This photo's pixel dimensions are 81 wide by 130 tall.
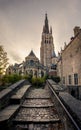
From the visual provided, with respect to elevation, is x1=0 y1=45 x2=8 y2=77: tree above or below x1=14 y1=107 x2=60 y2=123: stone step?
above

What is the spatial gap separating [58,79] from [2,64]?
533 inches

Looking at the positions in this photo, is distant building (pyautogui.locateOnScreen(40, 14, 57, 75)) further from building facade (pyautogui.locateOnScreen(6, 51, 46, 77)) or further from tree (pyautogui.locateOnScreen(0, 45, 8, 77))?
tree (pyautogui.locateOnScreen(0, 45, 8, 77))

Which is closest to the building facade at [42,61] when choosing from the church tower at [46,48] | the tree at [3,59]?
the church tower at [46,48]

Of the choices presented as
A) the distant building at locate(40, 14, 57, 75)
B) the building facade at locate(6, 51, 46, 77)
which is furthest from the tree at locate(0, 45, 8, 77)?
the distant building at locate(40, 14, 57, 75)

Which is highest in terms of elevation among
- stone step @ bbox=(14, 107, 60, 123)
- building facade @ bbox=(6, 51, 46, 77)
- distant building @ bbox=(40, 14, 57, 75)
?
distant building @ bbox=(40, 14, 57, 75)

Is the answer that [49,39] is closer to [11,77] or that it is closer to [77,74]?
[11,77]

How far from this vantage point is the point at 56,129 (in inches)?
235

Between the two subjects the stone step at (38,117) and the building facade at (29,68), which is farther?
the building facade at (29,68)

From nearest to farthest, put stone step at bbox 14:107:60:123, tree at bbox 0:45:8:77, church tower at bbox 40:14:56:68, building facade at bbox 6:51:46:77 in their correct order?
stone step at bbox 14:107:60:123 < tree at bbox 0:45:8:77 < building facade at bbox 6:51:46:77 < church tower at bbox 40:14:56:68

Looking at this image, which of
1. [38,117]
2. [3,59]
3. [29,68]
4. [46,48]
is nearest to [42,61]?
[46,48]

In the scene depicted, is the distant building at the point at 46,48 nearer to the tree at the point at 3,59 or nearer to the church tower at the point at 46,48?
the church tower at the point at 46,48

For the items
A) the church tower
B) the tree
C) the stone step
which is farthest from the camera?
the church tower

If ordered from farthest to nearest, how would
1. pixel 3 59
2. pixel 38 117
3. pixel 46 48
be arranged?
pixel 46 48
pixel 3 59
pixel 38 117

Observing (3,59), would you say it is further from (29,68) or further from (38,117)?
(29,68)
